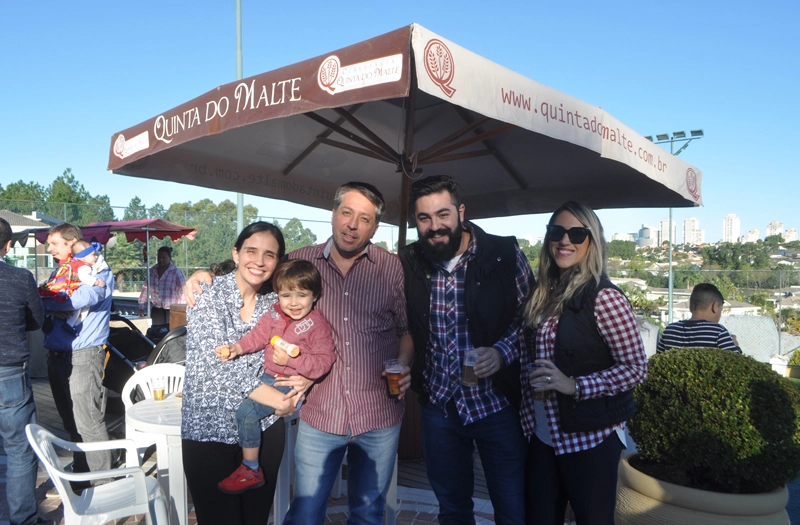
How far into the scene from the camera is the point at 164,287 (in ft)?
30.2

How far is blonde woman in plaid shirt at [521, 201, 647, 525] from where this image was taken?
221 cm

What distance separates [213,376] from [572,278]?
1540 mm

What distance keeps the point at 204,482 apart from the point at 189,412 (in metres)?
0.30

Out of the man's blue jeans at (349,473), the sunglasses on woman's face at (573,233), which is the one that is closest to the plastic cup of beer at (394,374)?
the man's blue jeans at (349,473)

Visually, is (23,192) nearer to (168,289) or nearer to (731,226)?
(168,289)

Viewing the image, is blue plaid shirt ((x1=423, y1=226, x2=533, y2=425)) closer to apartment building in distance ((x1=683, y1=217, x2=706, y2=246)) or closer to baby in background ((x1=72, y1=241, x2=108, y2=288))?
baby in background ((x1=72, y1=241, x2=108, y2=288))

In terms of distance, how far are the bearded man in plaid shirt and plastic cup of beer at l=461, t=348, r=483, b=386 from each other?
66mm

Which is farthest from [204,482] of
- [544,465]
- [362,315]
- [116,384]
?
[116,384]

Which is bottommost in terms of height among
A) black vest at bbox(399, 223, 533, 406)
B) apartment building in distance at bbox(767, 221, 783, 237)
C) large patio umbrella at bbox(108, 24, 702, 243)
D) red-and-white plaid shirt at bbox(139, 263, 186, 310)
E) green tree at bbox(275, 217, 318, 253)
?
red-and-white plaid shirt at bbox(139, 263, 186, 310)

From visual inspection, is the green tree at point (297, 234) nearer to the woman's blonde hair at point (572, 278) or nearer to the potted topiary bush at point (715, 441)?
the potted topiary bush at point (715, 441)

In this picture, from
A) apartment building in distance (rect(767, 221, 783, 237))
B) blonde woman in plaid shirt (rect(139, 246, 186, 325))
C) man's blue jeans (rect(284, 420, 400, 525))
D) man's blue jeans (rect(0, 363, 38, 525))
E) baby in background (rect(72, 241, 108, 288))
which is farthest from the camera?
apartment building in distance (rect(767, 221, 783, 237))

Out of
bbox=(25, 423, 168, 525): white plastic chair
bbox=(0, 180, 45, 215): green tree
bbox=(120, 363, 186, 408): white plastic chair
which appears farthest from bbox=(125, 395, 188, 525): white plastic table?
bbox=(0, 180, 45, 215): green tree

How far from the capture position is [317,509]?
2.43 m

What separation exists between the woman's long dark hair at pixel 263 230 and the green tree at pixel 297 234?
8340 millimetres
